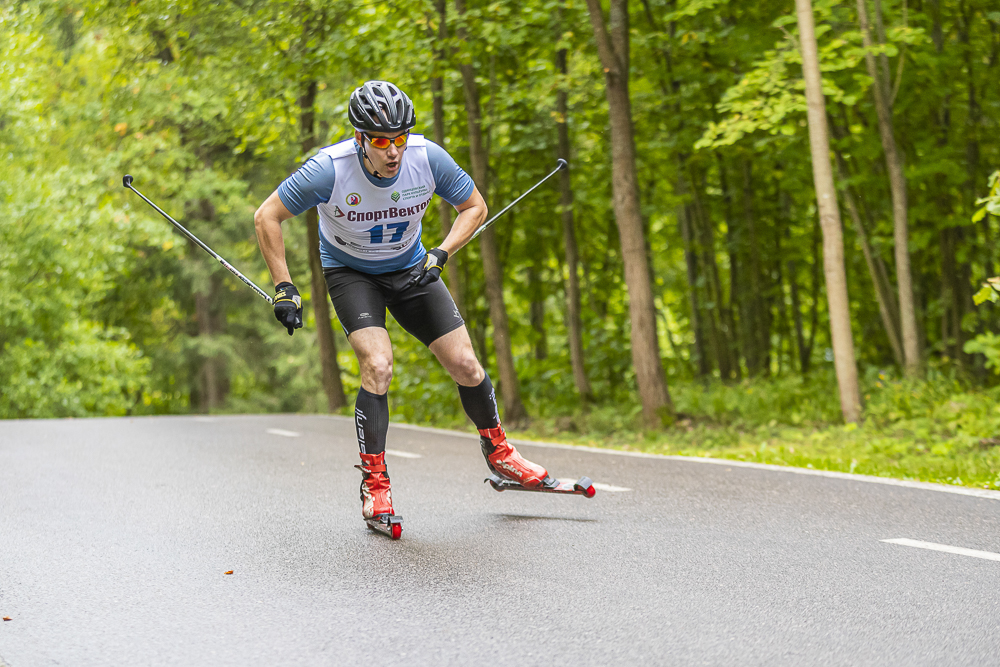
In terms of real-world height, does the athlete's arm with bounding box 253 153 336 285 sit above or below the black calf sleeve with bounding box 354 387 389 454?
above

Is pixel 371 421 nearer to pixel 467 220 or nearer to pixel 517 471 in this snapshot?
pixel 517 471

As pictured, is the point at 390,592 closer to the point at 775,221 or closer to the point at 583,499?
the point at 583,499

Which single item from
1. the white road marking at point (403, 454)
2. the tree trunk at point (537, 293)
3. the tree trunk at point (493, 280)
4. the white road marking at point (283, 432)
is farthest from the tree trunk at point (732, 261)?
the white road marking at point (403, 454)

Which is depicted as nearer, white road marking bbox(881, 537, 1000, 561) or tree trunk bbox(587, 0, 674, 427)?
white road marking bbox(881, 537, 1000, 561)

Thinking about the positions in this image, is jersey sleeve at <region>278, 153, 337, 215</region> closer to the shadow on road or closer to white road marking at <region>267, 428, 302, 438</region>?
the shadow on road

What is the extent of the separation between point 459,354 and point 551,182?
1148 centimetres

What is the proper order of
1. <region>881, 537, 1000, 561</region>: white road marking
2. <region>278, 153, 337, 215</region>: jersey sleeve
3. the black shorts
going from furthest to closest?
the black shorts < <region>278, 153, 337, 215</region>: jersey sleeve < <region>881, 537, 1000, 561</region>: white road marking

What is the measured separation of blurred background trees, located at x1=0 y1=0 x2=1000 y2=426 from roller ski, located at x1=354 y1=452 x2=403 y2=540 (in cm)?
641

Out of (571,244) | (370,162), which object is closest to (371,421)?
(370,162)

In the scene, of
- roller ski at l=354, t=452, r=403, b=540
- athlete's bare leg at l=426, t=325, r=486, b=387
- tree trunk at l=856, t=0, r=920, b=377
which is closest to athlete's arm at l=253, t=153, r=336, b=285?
athlete's bare leg at l=426, t=325, r=486, b=387

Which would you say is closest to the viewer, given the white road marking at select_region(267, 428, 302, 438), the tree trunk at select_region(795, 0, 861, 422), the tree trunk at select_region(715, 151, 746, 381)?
the tree trunk at select_region(795, 0, 861, 422)

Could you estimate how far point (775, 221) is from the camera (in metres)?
18.0

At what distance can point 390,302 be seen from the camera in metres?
5.39

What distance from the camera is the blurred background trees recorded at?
12.1 m
